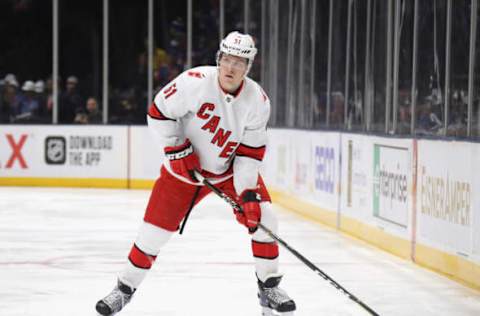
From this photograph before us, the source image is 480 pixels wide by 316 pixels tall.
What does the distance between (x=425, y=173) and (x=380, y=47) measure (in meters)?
2.05

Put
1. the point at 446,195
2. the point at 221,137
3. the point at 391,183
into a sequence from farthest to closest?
1. the point at 391,183
2. the point at 446,195
3. the point at 221,137

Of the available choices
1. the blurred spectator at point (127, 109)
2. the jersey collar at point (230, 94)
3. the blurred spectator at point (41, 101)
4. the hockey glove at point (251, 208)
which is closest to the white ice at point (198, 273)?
the hockey glove at point (251, 208)

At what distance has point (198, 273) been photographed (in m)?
6.78

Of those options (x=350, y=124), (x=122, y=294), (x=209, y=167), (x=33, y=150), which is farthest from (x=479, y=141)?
(x=33, y=150)

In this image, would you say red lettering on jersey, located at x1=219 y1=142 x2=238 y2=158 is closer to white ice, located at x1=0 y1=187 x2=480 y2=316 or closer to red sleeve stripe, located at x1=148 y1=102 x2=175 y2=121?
red sleeve stripe, located at x1=148 y1=102 x2=175 y2=121

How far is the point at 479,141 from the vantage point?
627 centimetres

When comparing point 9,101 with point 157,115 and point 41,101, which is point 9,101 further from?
point 157,115

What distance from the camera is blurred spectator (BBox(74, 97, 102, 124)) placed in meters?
15.8

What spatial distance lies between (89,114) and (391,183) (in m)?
8.56

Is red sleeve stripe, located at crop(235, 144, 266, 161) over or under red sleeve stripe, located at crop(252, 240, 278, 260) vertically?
over

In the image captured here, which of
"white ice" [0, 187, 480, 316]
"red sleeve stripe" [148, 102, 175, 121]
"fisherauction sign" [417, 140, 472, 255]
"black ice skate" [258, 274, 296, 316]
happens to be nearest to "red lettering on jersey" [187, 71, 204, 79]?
"red sleeve stripe" [148, 102, 175, 121]

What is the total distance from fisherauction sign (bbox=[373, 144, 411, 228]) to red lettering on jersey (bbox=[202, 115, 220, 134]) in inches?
118

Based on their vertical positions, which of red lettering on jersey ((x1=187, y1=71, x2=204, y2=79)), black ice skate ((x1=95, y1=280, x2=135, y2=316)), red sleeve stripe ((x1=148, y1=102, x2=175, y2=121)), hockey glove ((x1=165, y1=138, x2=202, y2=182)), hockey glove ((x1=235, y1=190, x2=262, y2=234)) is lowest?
black ice skate ((x1=95, y1=280, x2=135, y2=316))

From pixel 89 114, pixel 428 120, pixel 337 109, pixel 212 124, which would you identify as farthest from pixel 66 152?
pixel 212 124
